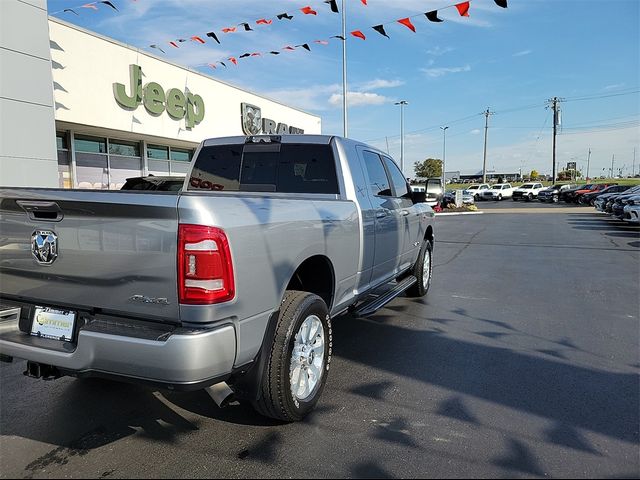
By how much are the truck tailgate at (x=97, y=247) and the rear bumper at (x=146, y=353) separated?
10cm

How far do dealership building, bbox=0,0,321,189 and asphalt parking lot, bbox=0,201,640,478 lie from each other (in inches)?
250

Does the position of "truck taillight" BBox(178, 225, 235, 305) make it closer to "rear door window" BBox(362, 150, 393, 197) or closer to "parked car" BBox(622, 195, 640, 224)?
"rear door window" BBox(362, 150, 393, 197)

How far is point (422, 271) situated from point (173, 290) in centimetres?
454

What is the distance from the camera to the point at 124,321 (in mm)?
2516

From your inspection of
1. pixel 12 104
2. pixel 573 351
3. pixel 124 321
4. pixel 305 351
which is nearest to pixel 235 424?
pixel 305 351

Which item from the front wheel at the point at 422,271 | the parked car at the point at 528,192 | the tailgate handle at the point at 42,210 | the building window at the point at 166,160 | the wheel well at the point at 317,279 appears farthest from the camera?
the parked car at the point at 528,192

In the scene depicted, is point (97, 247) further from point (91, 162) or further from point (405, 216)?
point (91, 162)

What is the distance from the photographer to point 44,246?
2666mm

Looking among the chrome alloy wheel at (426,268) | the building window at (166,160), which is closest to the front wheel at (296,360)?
the chrome alloy wheel at (426,268)

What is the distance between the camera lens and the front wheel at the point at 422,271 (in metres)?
6.25

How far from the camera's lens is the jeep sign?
13969 millimetres

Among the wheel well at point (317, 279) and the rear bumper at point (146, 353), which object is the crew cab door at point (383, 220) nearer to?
→ the wheel well at point (317, 279)

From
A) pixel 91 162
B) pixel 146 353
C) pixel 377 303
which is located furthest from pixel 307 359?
pixel 91 162

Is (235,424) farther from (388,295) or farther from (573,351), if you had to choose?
(573,351)
